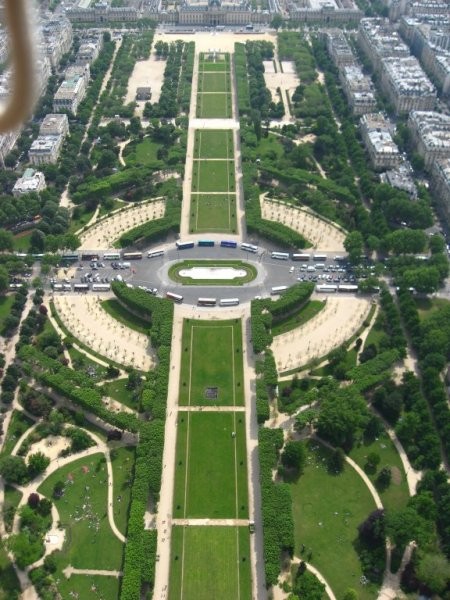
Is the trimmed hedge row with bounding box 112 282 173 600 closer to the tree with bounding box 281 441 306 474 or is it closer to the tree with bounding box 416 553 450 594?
the tree with bounding box 281 441 306 474

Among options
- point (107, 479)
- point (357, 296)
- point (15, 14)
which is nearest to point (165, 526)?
point (107, 479)

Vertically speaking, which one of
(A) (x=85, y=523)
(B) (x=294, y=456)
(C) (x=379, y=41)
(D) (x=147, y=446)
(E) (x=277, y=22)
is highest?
(E) (x=277, y=22)

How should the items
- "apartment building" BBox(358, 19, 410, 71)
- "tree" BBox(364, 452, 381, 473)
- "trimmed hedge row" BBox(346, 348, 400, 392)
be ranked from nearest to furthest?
"tree" BBox(364, 452, 381, 473)
"trimmed hedge row" BBox(346, 348, 400, 392)
"apartment building" BBox(358, 19, 410, 71)

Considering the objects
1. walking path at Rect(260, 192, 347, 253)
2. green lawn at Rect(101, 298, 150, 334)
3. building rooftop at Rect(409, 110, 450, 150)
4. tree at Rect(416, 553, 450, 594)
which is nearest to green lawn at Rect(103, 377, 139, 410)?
green lawn at Rect(101, 298, 150, 334)

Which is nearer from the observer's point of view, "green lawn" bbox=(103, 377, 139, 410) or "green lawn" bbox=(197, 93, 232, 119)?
"green lawn" bbox=(103, 377, 139, 410)

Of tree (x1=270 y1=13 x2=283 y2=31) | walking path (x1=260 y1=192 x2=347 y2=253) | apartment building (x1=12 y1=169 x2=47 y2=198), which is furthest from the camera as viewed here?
tree (x1=270 y1=13 x2=283 y2=31)

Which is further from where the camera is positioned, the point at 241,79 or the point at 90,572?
the point at 241,79

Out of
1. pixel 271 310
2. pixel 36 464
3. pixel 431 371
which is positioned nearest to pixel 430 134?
pixel 271 310

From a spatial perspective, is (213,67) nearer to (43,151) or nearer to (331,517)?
(43,151)
